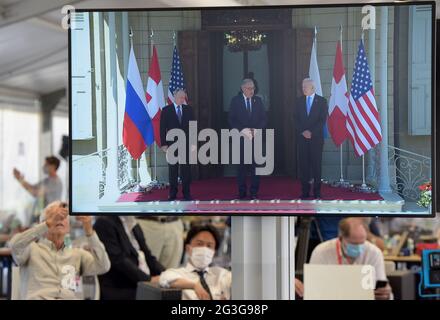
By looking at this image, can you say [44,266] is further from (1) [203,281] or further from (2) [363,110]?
(2) [363,110]

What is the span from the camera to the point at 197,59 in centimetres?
321

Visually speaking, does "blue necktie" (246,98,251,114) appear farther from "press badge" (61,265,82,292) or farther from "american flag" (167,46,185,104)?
"press badge" (61,265,82,292)

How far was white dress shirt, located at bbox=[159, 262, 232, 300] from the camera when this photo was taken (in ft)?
15.0

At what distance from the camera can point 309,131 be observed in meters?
3.19

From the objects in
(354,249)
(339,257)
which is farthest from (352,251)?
(339,257)

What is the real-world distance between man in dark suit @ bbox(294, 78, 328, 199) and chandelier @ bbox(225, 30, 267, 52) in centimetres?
21

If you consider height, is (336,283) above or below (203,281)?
above

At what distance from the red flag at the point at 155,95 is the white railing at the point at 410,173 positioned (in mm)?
833

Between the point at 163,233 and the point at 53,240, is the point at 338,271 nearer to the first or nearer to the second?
the point at 53,240

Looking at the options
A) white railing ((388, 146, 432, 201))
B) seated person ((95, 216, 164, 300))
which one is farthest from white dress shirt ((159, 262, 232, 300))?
white railing ((388, 146, 432, 201))

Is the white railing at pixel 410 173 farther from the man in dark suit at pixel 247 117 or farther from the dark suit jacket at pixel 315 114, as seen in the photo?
the man in dark suit at pixel 247 117

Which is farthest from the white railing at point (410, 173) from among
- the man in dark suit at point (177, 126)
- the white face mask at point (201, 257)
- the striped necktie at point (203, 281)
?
the white face mask at point (201, 257)

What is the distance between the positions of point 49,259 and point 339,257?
1346 millimetres

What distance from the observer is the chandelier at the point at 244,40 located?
10.4ft
